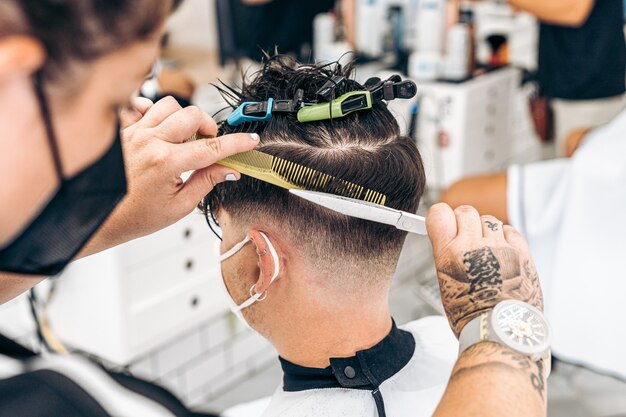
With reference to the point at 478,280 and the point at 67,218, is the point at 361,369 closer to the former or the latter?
the point at 478,280

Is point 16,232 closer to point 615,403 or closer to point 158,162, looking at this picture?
point 158,162

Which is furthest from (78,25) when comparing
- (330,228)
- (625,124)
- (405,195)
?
(625,124)

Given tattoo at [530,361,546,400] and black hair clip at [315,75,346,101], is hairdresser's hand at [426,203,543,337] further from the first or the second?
black hair clip at [315,75,346,101]

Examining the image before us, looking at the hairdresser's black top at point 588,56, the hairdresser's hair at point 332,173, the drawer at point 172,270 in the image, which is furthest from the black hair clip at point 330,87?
the hairdresser's black top at point 588,56

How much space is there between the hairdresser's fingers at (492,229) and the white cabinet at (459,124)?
1807 millimetres

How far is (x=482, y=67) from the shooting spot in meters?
3.38

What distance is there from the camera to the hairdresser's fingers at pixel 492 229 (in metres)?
1.09

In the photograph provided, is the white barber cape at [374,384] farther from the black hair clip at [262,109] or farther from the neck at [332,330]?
the black hair clip at [262,109]

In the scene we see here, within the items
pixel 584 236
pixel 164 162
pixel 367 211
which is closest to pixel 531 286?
pixel 367 211

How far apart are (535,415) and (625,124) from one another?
1.93 m

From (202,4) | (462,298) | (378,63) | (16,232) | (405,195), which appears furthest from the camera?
(378,63)

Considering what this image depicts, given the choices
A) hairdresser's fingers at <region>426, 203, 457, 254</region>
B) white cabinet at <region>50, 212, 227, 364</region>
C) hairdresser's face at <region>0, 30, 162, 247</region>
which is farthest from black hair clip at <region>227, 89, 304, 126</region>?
white cabinet at <region>50, 212, 227, 364</region>

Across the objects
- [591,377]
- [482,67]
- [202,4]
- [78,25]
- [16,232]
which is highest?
[78,25]

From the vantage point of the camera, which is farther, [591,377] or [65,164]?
[591,377]
